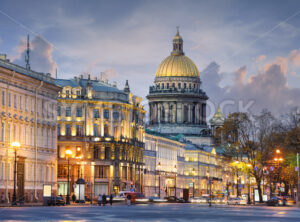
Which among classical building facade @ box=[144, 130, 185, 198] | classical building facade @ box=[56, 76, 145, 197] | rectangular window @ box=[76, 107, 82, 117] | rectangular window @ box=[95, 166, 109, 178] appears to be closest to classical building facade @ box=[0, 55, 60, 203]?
classical building facade @ box=[56, 76, 145, 197]

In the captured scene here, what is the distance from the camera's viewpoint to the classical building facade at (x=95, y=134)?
473 feet

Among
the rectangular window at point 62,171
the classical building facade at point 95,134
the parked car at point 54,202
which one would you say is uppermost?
the classical building facade at point 95,134

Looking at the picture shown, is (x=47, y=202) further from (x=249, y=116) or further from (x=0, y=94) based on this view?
(x=249, y=116)

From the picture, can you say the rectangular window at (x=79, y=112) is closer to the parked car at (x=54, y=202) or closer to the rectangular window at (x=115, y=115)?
the rectangular window at (x=115, y=115)

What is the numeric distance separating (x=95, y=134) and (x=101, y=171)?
667cm

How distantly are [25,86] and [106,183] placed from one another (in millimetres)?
52696

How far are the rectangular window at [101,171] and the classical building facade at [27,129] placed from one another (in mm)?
39825

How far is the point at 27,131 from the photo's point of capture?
97.9 meters

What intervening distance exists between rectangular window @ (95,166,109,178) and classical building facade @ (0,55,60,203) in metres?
39.8

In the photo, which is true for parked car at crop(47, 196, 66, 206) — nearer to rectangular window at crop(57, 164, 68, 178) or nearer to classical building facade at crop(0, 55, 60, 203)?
classical building facade at crop(0, 55, 60, 203)

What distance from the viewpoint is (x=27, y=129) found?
3856 inches

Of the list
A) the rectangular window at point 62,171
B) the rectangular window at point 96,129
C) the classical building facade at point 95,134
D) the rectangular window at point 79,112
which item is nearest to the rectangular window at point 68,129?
the classical building facade at point 95,134

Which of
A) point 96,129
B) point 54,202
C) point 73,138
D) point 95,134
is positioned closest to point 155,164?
point 96,129

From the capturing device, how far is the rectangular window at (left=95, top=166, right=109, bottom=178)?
148 metres
